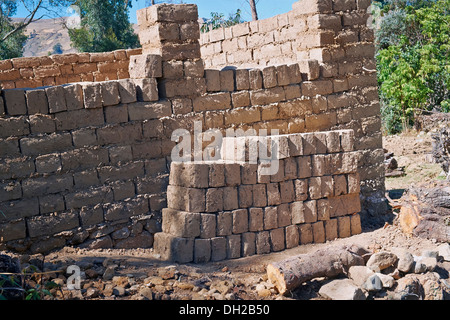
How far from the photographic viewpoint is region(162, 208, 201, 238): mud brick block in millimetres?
5469

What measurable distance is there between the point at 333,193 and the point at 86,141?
314 centimetres

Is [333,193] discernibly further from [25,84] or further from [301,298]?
[25,84]

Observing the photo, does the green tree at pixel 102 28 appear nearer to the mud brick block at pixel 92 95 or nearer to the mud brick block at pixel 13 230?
the mud brick block at pixel 92 95

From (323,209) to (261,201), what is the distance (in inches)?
35.4

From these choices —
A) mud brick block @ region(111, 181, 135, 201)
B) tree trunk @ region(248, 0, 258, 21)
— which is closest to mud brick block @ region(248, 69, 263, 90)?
mud brick block @ region(111, 181, 135, 201)

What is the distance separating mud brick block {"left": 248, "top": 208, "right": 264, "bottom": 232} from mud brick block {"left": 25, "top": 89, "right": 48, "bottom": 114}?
2.69 meters

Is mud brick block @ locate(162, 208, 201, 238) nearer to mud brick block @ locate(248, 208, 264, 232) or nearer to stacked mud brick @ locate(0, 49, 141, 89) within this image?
mud brick block @ locate(248, 208, 264, 232)

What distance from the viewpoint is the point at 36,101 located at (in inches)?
216

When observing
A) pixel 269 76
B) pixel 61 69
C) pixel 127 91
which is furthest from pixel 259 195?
pixel 61 69

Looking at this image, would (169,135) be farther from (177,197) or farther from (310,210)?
(310,210)

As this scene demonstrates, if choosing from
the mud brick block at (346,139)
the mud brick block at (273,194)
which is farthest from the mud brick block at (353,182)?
the mud brick block at (273,194)

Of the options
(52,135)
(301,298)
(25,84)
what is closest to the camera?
→ (301,298)
